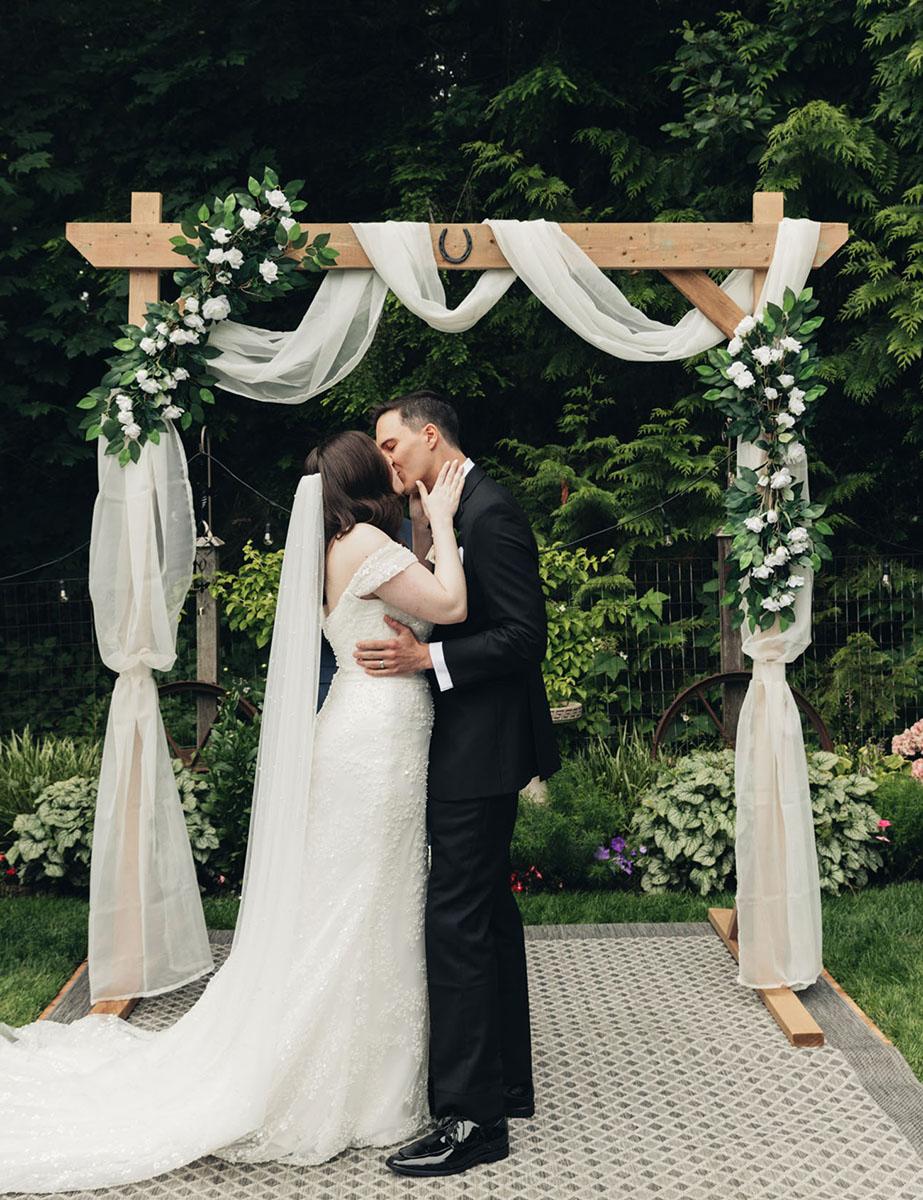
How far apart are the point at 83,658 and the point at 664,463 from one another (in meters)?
3.88

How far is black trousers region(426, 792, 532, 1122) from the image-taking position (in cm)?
347

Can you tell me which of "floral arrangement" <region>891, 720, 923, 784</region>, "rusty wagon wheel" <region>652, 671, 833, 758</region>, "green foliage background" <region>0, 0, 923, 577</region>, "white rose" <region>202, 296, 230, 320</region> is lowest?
"floral arrangement" <region>891, 720, 923, 784</region>

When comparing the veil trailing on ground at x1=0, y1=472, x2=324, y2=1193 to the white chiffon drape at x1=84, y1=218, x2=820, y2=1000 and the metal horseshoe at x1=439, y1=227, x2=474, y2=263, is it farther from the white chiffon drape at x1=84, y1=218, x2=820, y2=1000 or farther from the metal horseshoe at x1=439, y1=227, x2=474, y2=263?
the metal horseshoe at x1=439, y1=227, x2=474, y2=263

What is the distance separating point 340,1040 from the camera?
3492 millimetres

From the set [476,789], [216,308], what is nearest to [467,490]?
[476,789]

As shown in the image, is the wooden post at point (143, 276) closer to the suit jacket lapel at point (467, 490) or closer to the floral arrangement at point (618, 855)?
the suit jacket lapel at point (467, 490)

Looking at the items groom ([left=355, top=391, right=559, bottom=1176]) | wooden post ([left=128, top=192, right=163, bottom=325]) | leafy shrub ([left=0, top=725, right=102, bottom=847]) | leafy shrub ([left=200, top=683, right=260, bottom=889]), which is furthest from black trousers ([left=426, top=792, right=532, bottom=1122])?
leafy shrub ([left=0, top=725, right=102, bottom=847])

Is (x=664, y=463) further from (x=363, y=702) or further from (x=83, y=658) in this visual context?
(x=363, y=702)

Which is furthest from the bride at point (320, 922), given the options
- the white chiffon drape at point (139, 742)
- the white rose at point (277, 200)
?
the white rose at point (277, 200)

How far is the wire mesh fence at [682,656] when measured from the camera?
747 cm

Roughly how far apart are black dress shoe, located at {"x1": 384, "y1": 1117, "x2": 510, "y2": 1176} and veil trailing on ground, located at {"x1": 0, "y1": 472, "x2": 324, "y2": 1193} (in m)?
0.41

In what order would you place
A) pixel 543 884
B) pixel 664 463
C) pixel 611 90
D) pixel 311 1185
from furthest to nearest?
pixel 611 90
pixel 664 463
pixel 543 884
pixel 311 1185

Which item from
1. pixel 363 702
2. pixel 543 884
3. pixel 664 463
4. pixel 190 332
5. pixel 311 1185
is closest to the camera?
pixel 311 1185

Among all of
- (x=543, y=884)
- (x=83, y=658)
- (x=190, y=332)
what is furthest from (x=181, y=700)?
(x=190, y=332)
